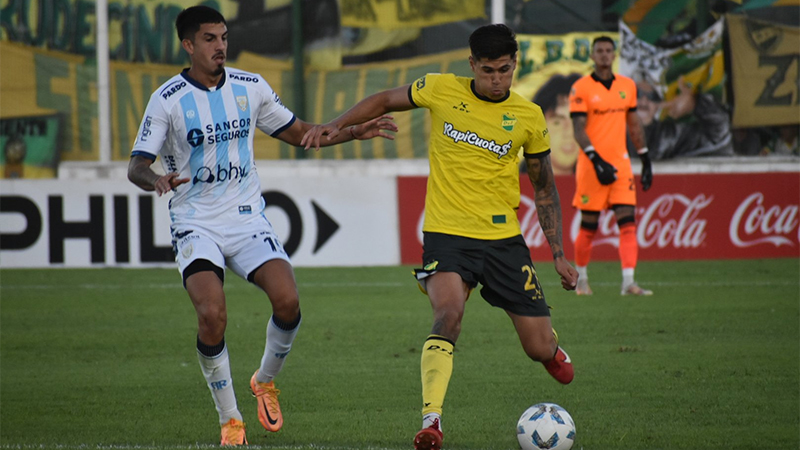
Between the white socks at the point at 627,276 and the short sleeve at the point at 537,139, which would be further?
the white socks at the point at 627,276

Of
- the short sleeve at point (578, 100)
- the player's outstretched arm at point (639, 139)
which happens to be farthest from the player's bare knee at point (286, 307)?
the player's outstretched arm at point (639, 139)

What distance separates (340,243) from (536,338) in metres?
8.93

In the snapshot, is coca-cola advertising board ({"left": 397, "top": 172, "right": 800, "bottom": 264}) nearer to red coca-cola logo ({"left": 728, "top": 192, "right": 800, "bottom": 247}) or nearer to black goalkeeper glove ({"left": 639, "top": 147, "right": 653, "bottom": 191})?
red coca-cola logo ({"left": 728, "top": 192, "right": 800, "bottom": 247})

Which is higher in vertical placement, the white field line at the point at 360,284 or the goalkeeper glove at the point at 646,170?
the goalkeeper glove at the point at 646,170

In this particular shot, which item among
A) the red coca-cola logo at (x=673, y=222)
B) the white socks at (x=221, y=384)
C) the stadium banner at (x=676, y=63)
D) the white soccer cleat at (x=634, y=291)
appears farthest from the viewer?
the stadium banner at (x=676, y=63)

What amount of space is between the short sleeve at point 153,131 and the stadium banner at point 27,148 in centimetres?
1310

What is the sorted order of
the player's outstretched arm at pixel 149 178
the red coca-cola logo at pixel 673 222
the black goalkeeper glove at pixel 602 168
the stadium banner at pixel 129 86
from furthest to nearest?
the stadium banner at pixel 129 86 → the red coca-cola logo at pixel 673 222 → the black goalkeeper glove at pixel 602 168 → the player's outstretched arm at pixel 149 178

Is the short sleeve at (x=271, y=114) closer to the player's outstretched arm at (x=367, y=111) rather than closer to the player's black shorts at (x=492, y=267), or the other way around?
the player's outstretched arm at (x=367, y=111)

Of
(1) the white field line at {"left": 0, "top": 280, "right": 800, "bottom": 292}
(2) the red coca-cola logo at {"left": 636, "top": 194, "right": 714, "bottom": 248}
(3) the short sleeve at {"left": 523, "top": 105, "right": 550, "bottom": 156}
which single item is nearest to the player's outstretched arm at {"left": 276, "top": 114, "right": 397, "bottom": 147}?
(3) the short sleeve at {"left": 523, "top": 105, "right": 550, "bottom": 156}

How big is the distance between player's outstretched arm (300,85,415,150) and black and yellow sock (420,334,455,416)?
4.03 feet

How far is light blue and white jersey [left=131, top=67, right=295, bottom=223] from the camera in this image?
5.67m

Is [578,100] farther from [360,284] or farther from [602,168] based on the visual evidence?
[360,284]

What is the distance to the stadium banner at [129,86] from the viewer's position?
18.3 m

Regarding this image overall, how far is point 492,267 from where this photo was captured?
5.62 m
